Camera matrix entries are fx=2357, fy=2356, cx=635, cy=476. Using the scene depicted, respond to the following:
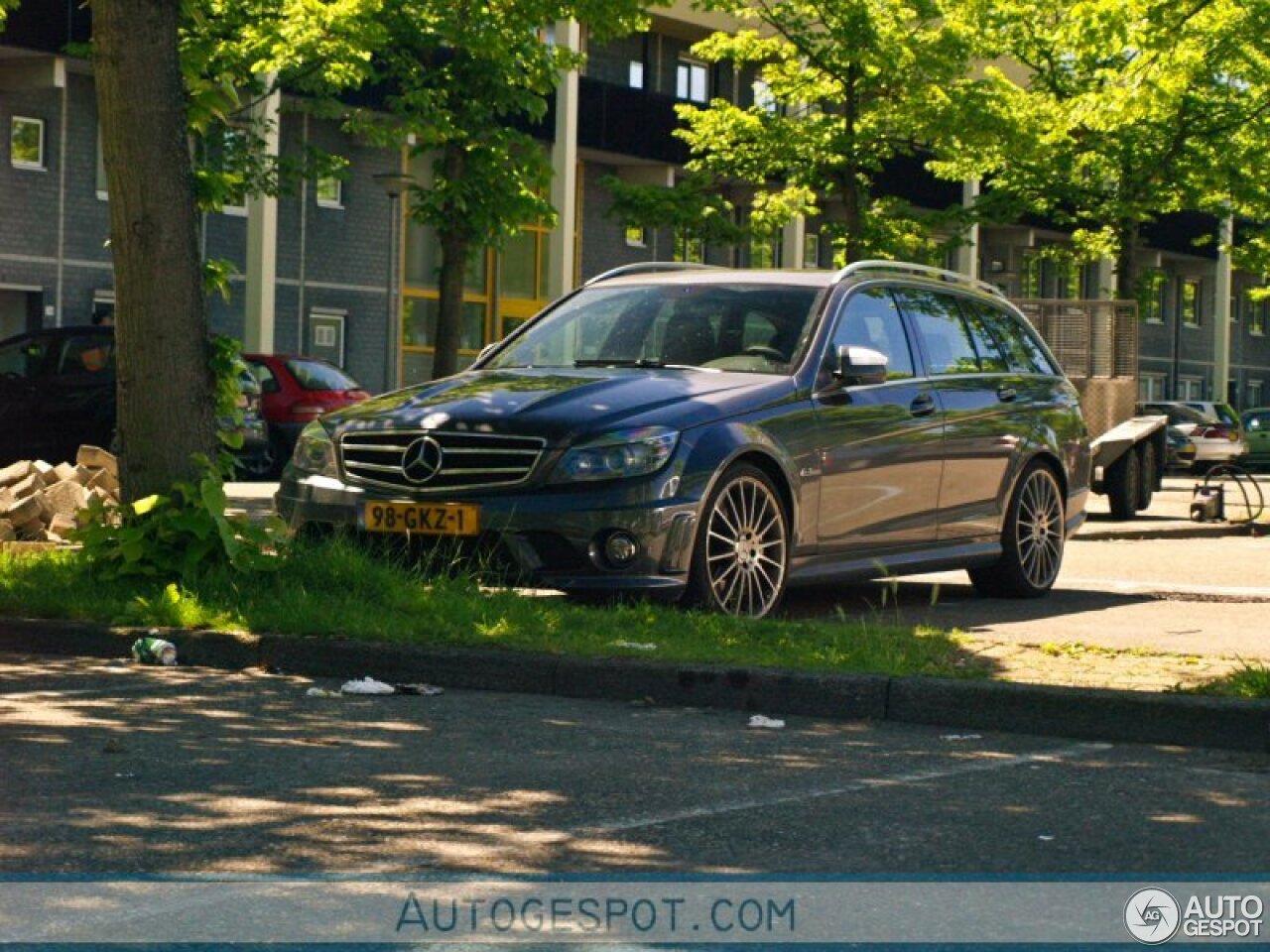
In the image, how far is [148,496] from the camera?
36.0ft

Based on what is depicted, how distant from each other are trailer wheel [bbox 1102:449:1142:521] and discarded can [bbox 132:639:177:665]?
15858mm

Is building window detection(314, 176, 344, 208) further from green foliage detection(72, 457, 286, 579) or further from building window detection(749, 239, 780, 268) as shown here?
green foliage detection(72, 457, 286, 579)

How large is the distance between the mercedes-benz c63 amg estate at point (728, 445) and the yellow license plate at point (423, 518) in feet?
0.03

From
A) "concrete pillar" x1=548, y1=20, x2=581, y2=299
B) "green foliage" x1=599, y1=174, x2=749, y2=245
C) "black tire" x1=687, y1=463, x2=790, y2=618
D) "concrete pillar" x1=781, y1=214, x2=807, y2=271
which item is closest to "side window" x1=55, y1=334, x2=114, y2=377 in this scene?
"green foliage" x1=599, y1=174, x2=749, y2=245

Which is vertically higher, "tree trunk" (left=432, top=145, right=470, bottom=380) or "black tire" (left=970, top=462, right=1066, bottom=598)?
"tree trunk" (left=432, top=145, right=470, bottom=380)

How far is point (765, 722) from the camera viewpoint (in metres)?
8.29

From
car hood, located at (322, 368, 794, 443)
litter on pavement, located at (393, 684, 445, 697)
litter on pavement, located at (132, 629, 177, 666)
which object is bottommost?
litter on pavement, located at (393, 684, 445, 697)

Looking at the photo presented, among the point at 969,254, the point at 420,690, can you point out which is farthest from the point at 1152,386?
the point at 420,690

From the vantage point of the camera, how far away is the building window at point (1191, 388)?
232ft

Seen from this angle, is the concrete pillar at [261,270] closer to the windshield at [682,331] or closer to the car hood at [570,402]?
the windshield at [682,331]

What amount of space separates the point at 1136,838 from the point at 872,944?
1.49 metres

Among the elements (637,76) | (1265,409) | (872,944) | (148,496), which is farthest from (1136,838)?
(1265,409)

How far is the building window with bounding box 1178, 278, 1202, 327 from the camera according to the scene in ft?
235

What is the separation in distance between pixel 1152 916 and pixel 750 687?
359 cm
